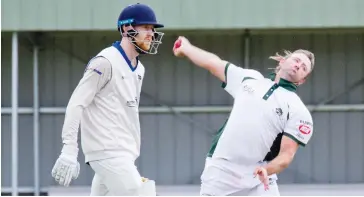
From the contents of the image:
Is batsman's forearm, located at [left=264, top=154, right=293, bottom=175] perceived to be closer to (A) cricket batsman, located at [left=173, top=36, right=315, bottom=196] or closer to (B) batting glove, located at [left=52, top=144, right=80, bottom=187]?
(A) cricket batsman, located at [left=173, top=36, right=315, bottom=196]

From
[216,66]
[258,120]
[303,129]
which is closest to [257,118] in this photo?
[258,120]

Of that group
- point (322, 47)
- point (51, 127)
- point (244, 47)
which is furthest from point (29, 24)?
point (322, 47)

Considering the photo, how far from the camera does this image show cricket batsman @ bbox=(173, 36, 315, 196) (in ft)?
18.4

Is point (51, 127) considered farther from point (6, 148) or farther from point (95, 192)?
point (95, 192)

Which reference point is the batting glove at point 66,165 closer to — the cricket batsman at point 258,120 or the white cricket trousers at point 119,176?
the white cricket trousers at point 119,176

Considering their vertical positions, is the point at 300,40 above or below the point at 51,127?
above

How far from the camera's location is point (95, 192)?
6.02 metres

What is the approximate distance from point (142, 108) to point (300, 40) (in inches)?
84.8

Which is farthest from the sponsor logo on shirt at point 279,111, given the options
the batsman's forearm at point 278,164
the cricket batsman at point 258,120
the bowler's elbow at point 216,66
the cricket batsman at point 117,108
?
the cricket batsman at point 117,108

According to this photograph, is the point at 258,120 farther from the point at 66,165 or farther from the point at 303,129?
the point at 66,165

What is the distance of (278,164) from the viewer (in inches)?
219

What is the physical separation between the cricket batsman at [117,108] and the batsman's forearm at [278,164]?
0.80 m

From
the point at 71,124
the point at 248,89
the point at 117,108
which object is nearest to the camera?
the point at 71,124

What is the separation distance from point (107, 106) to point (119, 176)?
42 cm
